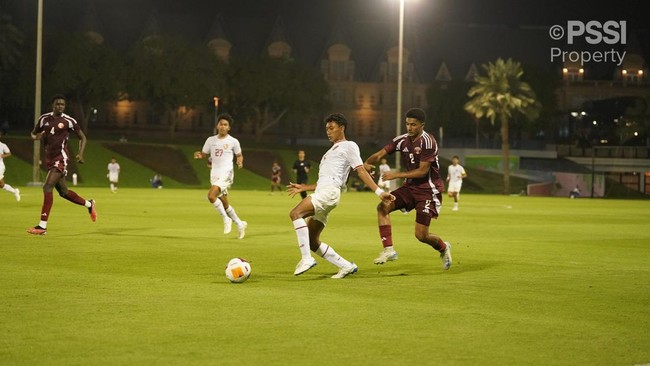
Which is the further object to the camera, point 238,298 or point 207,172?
point 207,172

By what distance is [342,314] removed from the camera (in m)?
10.1

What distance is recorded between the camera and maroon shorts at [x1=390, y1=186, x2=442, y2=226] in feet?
48.6

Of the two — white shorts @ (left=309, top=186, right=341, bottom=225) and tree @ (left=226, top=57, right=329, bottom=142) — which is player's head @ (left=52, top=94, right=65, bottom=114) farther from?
tree @ (left=226, top=57, right=329, bottom=142)

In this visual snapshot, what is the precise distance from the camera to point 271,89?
365 ft

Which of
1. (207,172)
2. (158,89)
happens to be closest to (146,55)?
(158,89)

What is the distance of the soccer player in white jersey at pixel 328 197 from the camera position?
1343 centimetres

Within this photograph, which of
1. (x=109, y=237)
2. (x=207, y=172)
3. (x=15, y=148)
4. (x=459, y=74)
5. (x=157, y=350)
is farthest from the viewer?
(x=459, y=74)

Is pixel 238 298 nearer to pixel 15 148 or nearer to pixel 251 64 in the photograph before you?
pixel 15 148

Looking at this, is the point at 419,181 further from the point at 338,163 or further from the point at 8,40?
the point at 8,40

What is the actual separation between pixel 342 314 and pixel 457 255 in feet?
25.4

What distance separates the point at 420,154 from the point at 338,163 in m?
1.58

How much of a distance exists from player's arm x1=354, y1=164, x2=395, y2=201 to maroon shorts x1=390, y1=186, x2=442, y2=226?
1.01 m

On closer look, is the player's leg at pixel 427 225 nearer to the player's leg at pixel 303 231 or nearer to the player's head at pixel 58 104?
the player's leg at pixel 303 231

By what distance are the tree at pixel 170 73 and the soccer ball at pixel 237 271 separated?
3501 inches
